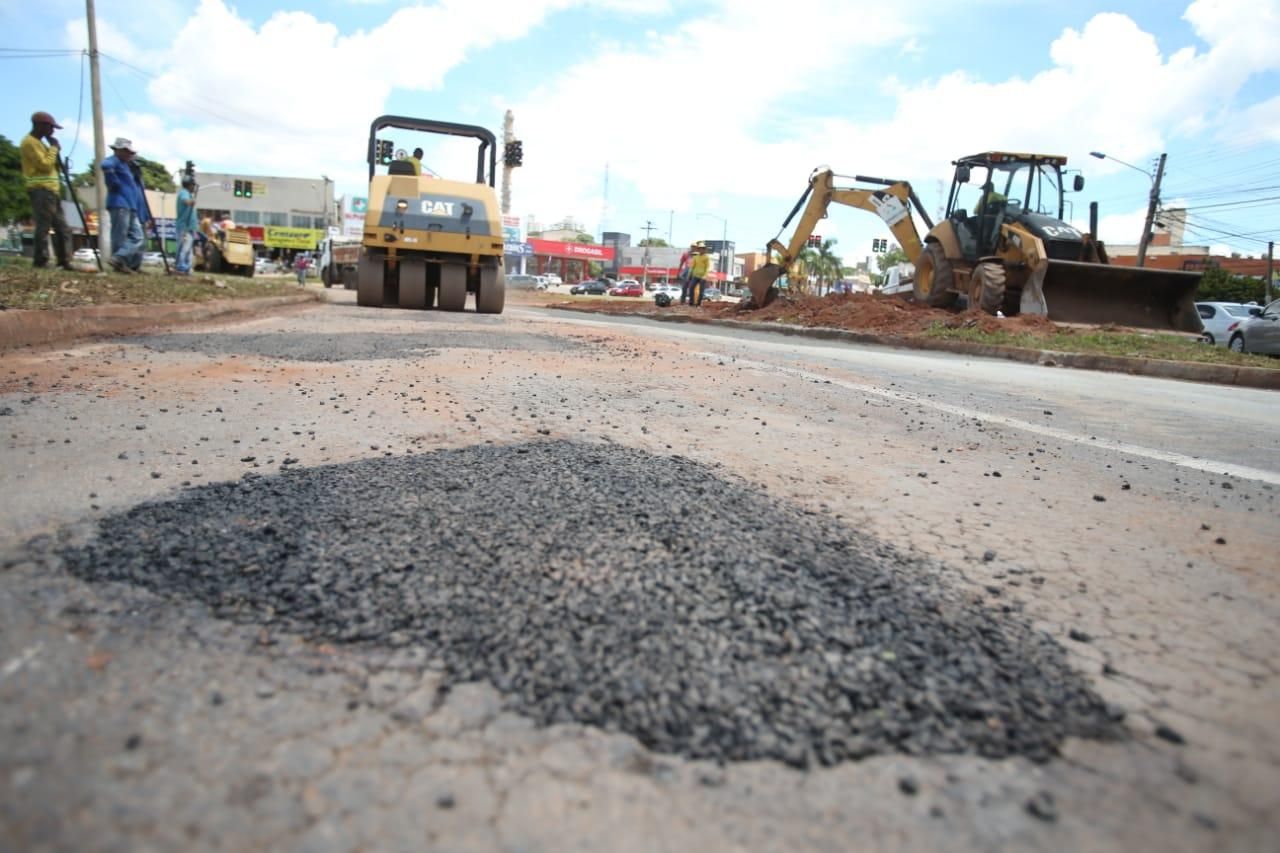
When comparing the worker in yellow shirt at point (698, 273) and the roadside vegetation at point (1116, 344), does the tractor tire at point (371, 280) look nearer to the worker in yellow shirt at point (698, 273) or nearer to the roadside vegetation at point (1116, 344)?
the roadside vegetation at point (1116, 344)

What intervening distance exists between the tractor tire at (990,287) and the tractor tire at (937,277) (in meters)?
1.78

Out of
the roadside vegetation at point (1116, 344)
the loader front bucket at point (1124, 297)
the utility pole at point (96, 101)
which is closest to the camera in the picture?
the roadside vegetation at point (1116, 344)

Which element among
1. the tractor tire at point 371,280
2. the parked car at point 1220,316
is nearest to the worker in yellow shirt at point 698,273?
the tractor tire at point 371,280

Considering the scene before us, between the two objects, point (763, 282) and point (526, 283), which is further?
point (526, 283)

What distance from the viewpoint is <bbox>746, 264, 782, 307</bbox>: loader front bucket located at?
19.1 meters

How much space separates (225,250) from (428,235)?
16473mm

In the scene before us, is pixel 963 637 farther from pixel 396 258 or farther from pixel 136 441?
pixel 396 258

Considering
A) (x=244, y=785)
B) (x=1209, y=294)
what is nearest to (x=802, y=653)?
(x=244, y=785)

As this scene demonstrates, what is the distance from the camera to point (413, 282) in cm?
1348

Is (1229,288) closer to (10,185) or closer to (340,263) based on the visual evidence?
(340,263)

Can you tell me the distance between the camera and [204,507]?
8.56ft

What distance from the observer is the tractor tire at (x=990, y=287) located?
45.8 ft

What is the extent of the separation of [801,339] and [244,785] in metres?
13.4

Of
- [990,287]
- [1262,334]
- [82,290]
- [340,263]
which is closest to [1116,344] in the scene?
[990,287]
